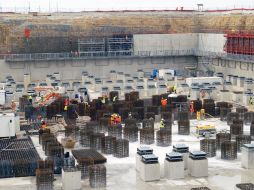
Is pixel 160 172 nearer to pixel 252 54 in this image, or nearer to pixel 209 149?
pixel 209 149

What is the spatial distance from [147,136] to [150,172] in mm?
6083

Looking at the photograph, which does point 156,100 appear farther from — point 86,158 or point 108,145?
point 86,158

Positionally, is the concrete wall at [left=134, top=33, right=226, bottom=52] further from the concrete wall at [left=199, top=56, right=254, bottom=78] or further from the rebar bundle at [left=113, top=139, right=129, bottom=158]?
the rebar bundle at [left=113, top=139, right=129, bottom=158]

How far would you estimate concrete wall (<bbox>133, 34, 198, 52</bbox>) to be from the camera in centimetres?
5891

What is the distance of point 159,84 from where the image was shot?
43.9 meters

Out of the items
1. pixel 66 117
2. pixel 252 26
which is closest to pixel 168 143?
pixel 66 117

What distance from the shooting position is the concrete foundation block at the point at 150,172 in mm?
20531

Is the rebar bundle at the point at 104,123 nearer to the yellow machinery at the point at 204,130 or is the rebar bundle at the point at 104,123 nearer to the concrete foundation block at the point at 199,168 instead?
the yellow machinery at the point at 204,130

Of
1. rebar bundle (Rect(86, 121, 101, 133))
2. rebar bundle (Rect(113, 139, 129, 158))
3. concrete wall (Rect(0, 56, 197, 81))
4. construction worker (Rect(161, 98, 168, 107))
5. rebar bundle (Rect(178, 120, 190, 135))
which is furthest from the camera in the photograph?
concrete wall (Rect(0, 56, 197, 81))

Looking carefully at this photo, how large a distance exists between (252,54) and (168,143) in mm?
26600

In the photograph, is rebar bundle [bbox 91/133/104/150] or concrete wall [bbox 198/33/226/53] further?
concrete wall [bbox 198/33/226/53]

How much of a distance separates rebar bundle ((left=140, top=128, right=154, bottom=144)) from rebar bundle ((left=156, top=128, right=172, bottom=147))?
474mm

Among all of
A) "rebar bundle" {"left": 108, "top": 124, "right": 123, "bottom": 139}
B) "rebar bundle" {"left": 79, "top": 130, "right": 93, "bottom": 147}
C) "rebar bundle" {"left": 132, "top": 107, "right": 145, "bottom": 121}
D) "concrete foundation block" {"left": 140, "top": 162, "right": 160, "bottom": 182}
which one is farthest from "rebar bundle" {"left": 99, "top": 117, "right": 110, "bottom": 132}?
"concrete foundation block" {"left": 140, "top": 162, "right": 160, "bottom": 182}

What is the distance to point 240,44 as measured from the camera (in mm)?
51531
